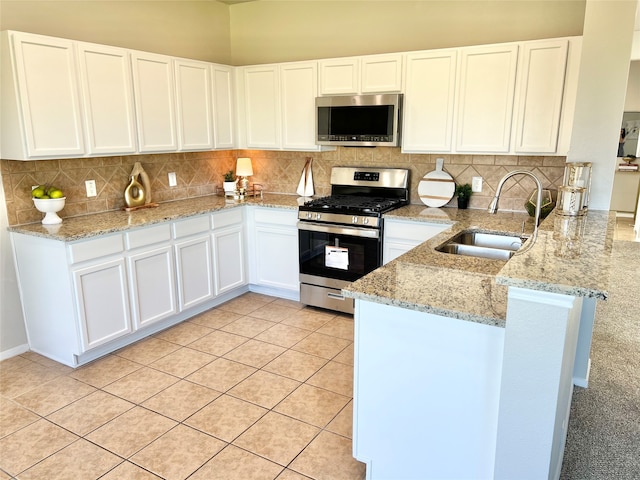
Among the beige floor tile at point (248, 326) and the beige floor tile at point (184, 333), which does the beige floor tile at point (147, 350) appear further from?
the beige floor tile at point (248, 326)

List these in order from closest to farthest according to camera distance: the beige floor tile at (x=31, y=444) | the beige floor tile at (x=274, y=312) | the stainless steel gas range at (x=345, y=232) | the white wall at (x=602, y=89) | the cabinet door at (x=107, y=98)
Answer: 1. the beige floor tile at (x=31, y=444)
2. the white wall at (x=602, y=89)
3. the cabinet door at (x=107, y=98)
4. the stainless steel gas range at (x=345, y=232)
5. the beige floor tile at (x=274, y=312)

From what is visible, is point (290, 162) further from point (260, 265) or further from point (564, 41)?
point (564, 41)

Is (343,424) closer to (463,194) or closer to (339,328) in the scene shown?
(339,328)

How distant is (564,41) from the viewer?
3.09m

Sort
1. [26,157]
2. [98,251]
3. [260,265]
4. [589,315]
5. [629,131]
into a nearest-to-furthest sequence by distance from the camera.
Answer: [589,315], [26,157], [98,251], [260,265], [629,131]

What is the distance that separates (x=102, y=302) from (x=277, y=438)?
5.28 ft

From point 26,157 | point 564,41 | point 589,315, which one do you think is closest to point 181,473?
point 26,157

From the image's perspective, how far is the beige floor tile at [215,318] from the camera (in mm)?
3850

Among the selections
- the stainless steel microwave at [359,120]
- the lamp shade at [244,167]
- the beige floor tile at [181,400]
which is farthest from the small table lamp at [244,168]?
the beige floor tile at [181,400]

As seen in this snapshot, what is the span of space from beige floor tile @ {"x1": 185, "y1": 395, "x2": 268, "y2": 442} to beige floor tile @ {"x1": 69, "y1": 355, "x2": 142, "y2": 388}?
767mm

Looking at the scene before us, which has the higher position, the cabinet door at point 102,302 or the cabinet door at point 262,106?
the cabinet door at point 262,106

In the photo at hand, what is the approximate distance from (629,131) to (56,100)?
994 centimetres

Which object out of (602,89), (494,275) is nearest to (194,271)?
(494,275)

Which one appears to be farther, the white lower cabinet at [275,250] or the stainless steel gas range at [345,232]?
the white lower cabinet at [275,250]
